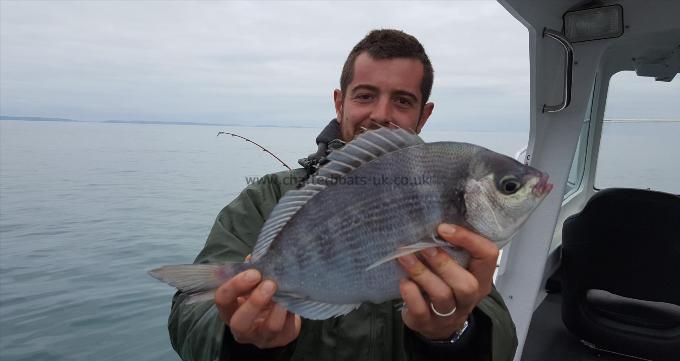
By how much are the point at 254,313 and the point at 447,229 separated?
723 mm

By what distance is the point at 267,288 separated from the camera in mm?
1459

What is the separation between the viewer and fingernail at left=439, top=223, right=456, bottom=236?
1.42m

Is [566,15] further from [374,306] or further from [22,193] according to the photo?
[22,193]

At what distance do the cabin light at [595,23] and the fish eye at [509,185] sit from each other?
9.57ft

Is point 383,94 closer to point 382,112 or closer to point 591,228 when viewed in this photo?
point 382,112

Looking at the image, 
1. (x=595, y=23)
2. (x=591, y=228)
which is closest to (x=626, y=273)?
(x=591, y=228)

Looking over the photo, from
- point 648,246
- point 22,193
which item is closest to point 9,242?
point 22,193

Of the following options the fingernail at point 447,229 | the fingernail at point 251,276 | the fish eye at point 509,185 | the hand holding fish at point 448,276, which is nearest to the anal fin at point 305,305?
the fingernail at point 251,276

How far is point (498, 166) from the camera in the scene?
1.56m

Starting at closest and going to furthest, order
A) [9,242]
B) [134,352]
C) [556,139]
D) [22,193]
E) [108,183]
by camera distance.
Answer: [556,139]
[134,352]
[9,242]
[22,193]
[108,183]

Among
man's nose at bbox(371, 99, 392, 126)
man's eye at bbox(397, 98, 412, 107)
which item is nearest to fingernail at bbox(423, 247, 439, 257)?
man's nose at bbox(371, 99, 392, 126)

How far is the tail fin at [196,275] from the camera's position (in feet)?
4.43

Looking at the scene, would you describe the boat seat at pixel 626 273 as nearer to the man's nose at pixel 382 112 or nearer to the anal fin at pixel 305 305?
the man's nose at pixel 382 112

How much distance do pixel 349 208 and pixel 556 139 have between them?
3341 millimetres
